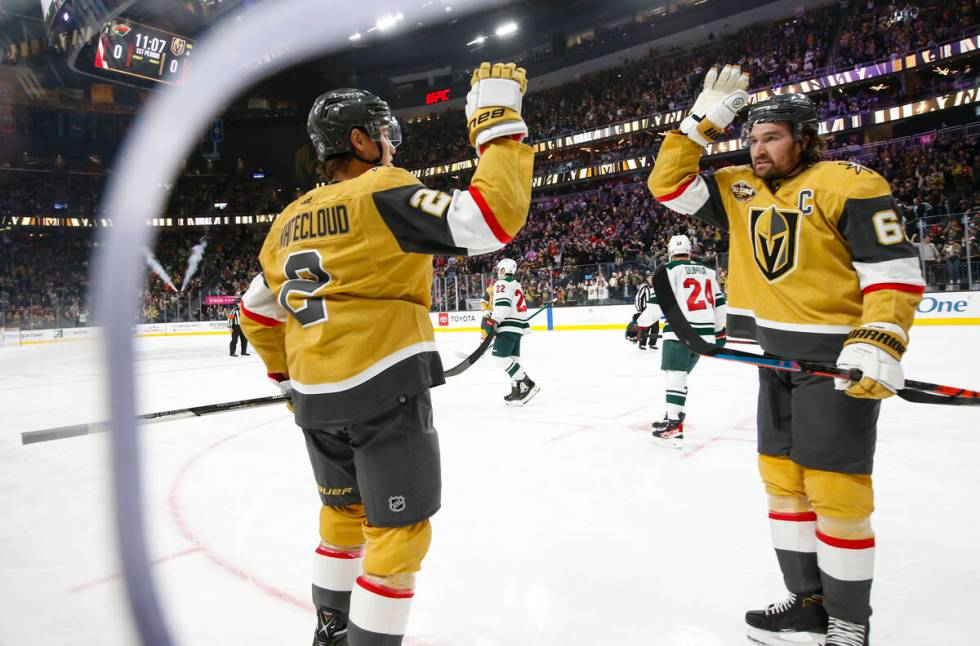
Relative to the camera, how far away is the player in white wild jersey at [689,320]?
410 cm

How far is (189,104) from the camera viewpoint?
847 millimetres

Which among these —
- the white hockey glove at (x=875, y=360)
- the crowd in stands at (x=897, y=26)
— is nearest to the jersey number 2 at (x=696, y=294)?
the white hockey glove at (x=875, y=360)

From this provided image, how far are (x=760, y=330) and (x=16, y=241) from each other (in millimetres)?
32469

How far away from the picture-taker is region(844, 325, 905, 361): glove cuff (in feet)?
5.12

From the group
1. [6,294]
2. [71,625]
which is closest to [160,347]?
[6,294]

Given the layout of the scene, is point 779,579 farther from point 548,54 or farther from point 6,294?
point 548,54

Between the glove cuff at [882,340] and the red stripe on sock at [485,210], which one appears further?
the glove cuff at [882,340]

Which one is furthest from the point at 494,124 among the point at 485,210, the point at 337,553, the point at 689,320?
the point at 689,320

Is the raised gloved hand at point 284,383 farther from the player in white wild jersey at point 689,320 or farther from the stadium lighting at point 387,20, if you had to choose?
the stadium lighting at point 387,20

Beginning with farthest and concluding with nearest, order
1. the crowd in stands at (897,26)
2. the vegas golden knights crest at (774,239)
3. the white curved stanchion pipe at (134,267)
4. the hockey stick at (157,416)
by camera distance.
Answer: the crowd in stands at (897,26), the vegas golden knights crest at (774,239), the hockey stick at (157,416), the white curved stanchion pipe at (134,267)

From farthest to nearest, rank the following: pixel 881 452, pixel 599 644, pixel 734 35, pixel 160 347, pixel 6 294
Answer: pixel 734 35 < pixel 6 294 < pixel 160 347 < pixel 881 452 < pixel 599 644

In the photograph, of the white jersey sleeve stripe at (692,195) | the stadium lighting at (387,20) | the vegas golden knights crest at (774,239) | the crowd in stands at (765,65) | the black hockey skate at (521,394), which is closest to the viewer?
the vegas golden knights crest at (774,239)

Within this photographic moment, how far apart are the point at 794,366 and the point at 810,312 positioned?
0.60 ft

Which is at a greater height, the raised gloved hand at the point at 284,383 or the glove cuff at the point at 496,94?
the glove cuff at the point at 496,94
